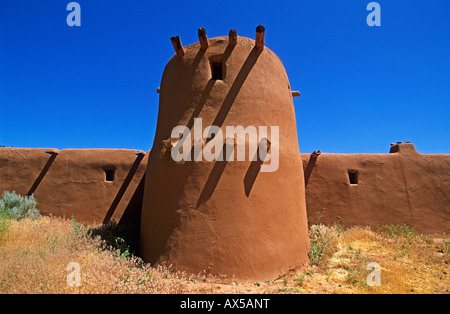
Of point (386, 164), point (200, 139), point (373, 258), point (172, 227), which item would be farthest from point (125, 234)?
point (386, 164)

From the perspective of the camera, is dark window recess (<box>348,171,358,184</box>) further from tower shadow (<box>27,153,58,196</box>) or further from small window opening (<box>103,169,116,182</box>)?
tower shadow (<box>27,153,58,196</box>)

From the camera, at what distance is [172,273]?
4.50 metres

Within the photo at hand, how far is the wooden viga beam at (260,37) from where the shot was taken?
530cm

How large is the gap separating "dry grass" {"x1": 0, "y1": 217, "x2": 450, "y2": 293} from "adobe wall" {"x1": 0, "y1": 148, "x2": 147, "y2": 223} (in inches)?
58.5

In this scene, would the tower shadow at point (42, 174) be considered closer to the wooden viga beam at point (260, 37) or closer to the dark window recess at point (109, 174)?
the dark window recess at point (109, 174)

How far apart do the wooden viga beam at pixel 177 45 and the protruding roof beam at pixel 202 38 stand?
1.77 ft

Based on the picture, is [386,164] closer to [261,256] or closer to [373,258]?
[373,258]

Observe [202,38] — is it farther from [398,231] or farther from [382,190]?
[398,231]

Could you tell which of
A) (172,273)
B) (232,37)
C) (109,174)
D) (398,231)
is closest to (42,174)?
(109,174)

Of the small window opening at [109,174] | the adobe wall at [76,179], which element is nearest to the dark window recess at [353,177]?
the adobe wall at [76,179]

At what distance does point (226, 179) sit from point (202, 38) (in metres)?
3.15
